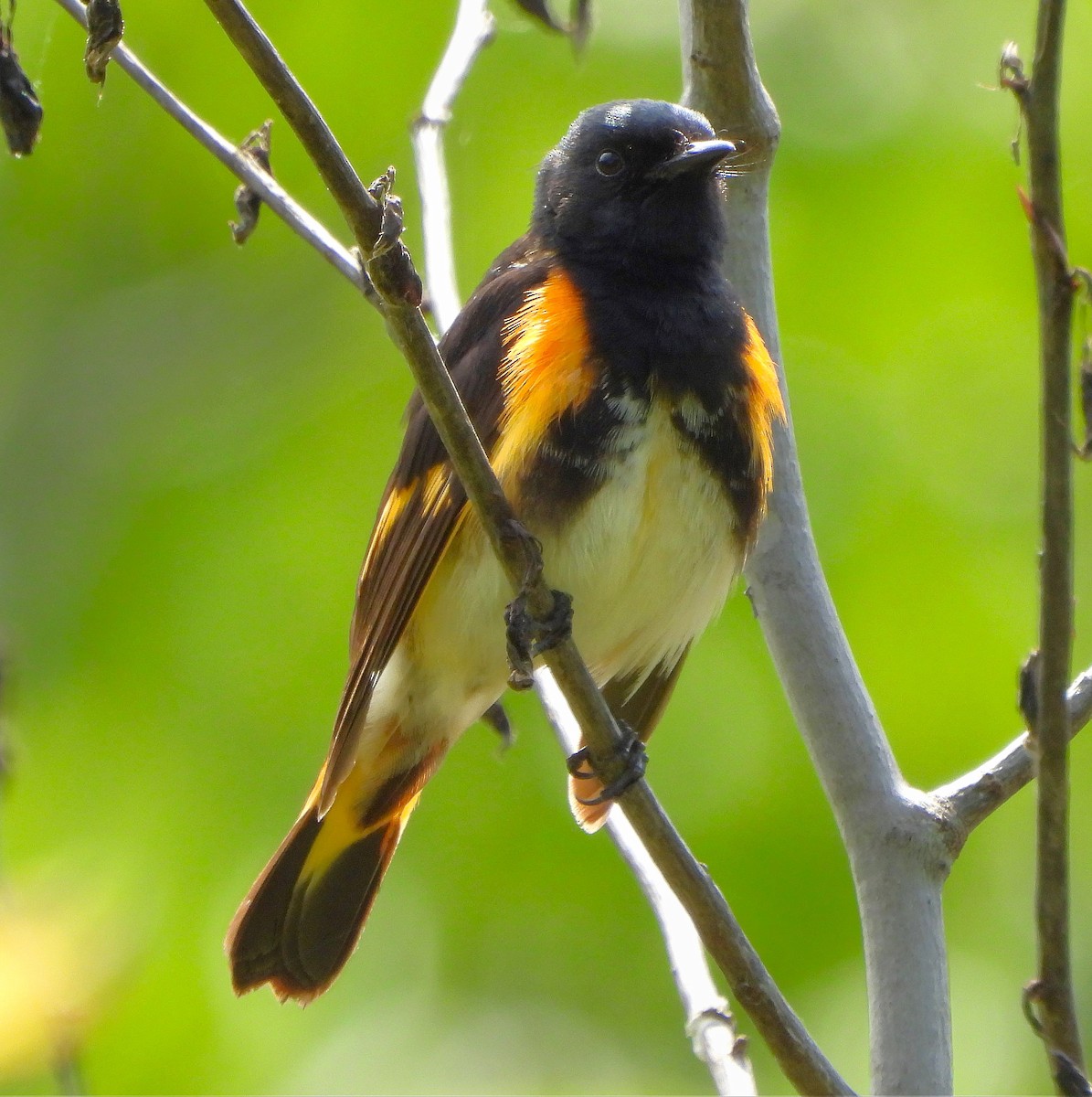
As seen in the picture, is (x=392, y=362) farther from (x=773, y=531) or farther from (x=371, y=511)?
(x=773, y=531)

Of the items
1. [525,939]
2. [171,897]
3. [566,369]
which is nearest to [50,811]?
[171,897]

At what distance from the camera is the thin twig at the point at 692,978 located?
243cm

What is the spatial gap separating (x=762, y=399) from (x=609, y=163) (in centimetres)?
72

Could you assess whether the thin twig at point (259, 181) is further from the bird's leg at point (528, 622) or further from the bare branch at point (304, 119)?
the bare branch at point (304, 119)

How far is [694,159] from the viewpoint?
117 inches

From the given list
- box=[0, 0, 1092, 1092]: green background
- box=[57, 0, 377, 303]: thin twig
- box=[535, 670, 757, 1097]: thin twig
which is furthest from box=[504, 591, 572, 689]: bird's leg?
box=[0, 0, 1092, 1092]: green background

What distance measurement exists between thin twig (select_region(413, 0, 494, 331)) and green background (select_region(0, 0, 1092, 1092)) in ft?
4.17

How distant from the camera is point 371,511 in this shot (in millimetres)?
5000

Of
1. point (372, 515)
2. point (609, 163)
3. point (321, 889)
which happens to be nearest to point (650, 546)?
point (609, 163)

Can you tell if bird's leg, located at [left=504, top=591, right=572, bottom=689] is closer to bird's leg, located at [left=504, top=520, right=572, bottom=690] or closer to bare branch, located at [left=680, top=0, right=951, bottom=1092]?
bird's leg, located at [left=504, top=520, right=572, bottom=690]

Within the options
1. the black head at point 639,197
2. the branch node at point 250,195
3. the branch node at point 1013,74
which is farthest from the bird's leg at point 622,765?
the branch node at point 1013,74

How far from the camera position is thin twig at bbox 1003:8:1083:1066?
4.53ft

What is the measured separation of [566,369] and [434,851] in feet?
7.32

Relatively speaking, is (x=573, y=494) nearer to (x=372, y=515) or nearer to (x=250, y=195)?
(x=250, y=195)
